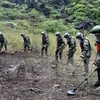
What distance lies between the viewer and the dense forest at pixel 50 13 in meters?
24.8

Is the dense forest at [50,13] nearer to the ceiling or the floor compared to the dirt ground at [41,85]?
nearer to the ceiling

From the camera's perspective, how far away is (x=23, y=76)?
9.24 metres

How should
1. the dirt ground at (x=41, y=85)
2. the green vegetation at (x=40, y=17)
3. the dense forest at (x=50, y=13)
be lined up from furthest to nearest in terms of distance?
the dense forest at (x=50, y=13), the green vegetation at (x=40, y=17), the dirt ground at (x=41, y=85)

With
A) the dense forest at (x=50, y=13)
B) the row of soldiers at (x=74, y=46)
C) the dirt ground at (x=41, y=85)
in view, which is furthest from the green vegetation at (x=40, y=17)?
the dirt ground at (x=41, y=85)

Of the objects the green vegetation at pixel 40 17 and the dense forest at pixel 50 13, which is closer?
the green vegetation at pixel 40 17

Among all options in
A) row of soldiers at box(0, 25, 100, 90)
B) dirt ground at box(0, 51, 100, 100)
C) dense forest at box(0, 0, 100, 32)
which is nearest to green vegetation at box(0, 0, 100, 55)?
dense forest at box(0, 0, 100, 32)

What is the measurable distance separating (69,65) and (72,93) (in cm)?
533

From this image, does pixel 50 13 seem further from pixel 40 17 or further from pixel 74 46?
pixel 74 46

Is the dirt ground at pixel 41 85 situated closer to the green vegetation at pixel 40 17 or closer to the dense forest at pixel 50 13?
the green vegetation at pixel 40 17

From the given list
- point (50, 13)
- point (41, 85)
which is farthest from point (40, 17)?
point (41, 85)

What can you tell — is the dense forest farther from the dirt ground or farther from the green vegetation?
the dirt ground

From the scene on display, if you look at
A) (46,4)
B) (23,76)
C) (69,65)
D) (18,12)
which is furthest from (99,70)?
(46,4)

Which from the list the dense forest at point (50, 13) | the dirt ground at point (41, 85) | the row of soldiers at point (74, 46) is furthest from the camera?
the dense forest at point (50, 13)

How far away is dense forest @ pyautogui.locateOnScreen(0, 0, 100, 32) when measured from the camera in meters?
24.8
